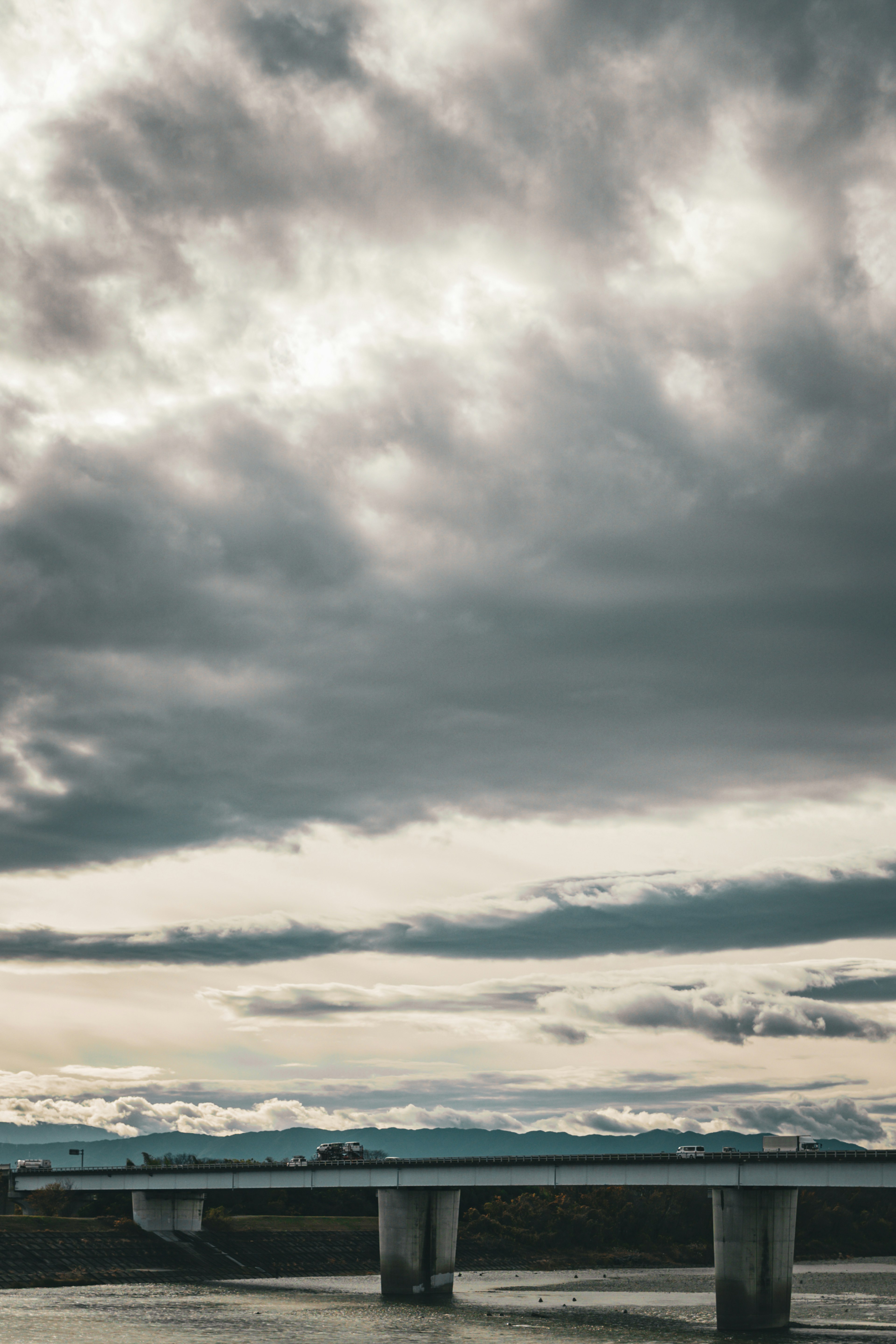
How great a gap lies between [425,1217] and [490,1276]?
4490 cm

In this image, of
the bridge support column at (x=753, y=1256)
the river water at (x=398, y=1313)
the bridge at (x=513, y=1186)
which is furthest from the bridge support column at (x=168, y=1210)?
the bridge support column at (x=753, y=1256)

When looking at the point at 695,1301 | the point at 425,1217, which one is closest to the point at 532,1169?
the point at 425,1217

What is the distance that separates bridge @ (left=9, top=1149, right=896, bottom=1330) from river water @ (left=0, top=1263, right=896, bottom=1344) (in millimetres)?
4385

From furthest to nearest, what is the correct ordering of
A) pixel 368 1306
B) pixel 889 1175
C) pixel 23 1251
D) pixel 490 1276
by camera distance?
pixel 490 1276, pixel 23 1251, pixel 368 1306, pixel 889 1175

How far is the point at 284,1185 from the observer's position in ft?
532

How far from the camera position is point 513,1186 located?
151 m

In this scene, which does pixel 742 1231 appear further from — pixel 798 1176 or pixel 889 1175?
pixel 889 1175

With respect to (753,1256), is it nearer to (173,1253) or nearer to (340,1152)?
(340,1152)

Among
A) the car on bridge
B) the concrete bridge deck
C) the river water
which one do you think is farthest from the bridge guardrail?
the river water

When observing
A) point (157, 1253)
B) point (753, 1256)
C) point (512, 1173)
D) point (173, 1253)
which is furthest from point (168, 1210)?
point (753, 1256)

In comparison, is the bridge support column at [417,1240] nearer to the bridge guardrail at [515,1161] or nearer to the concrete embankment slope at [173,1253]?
the bridge guardrail at [515,1161]

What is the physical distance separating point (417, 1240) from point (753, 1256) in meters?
42.3

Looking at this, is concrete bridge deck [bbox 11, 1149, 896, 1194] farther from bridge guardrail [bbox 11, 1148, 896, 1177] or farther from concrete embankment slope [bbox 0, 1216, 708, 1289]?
concrete embankment slope [bbox 0, 1216, 708, 1289]

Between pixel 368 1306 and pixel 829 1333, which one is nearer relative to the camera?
pixel 829 1333
